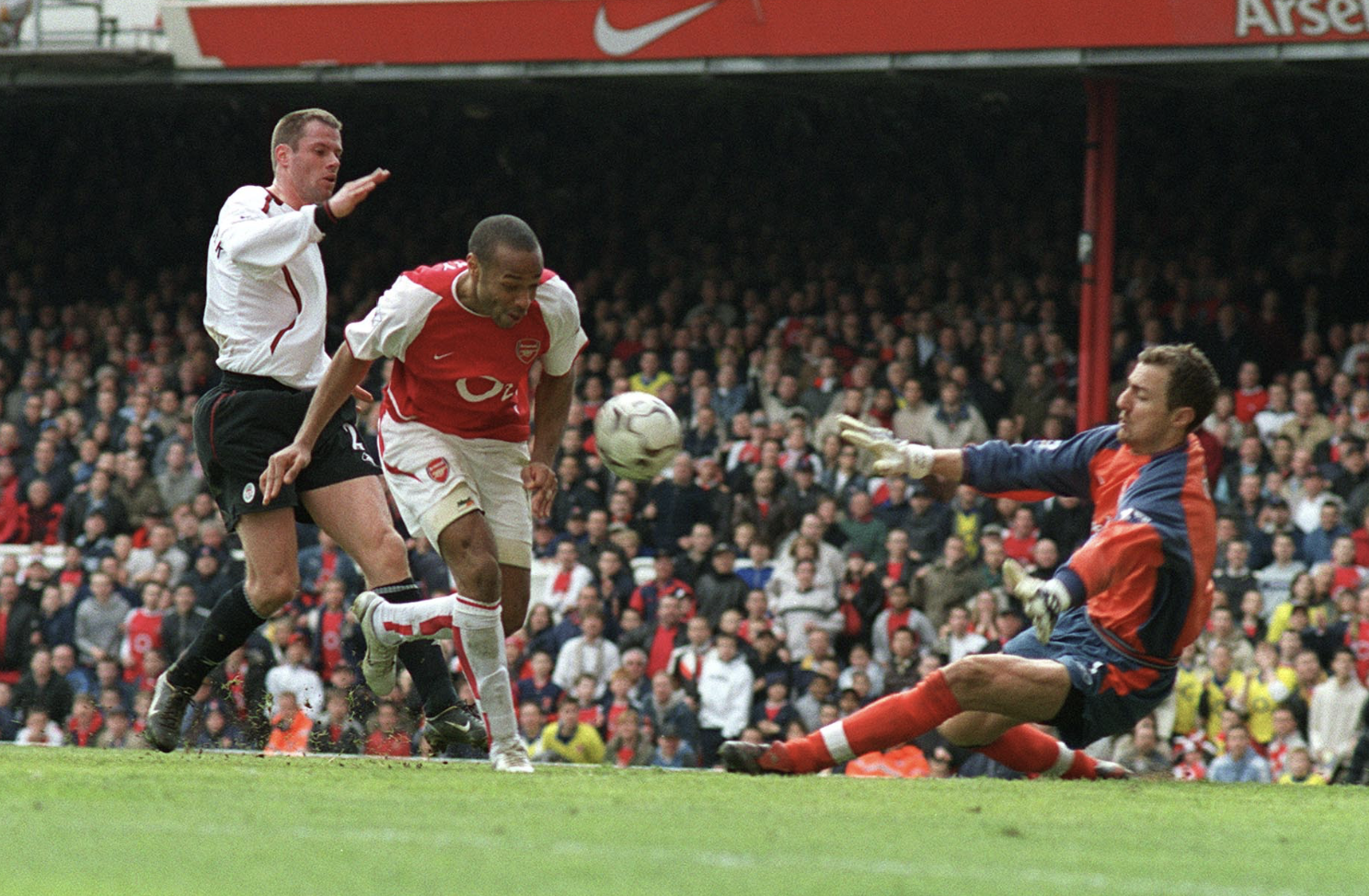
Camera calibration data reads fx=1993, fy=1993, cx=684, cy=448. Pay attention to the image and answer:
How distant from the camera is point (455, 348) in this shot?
708cm

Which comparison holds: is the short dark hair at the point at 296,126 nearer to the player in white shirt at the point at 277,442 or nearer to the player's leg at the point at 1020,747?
the player in white shirt at the point at 277,442

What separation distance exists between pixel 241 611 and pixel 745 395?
9497 millimetres

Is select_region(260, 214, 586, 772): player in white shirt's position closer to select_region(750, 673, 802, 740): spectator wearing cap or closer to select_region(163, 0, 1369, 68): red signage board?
select_region(750, 673, 802, 740): spectator wearing cap

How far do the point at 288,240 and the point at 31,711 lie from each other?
8.76 meters

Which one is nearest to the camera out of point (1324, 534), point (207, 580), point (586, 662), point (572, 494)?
point (1324, 534)

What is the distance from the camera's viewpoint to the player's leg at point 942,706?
649 centimetres

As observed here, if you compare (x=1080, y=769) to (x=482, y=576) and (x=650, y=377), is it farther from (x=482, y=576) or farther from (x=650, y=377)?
(x=650, y=377)

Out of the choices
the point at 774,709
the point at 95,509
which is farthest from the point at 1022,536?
the point at 95,509

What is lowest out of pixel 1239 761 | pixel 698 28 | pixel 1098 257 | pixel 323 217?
pixel 1239 761

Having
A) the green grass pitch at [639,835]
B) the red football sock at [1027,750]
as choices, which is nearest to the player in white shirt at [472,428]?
the green grass pitch at [639,835]

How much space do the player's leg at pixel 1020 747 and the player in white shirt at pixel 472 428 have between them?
1534 mm

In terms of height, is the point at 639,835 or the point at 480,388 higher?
the point at 480,388

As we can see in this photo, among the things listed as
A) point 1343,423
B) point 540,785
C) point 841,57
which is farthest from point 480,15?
point 540,785

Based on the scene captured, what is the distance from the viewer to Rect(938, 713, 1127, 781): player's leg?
274 inches
